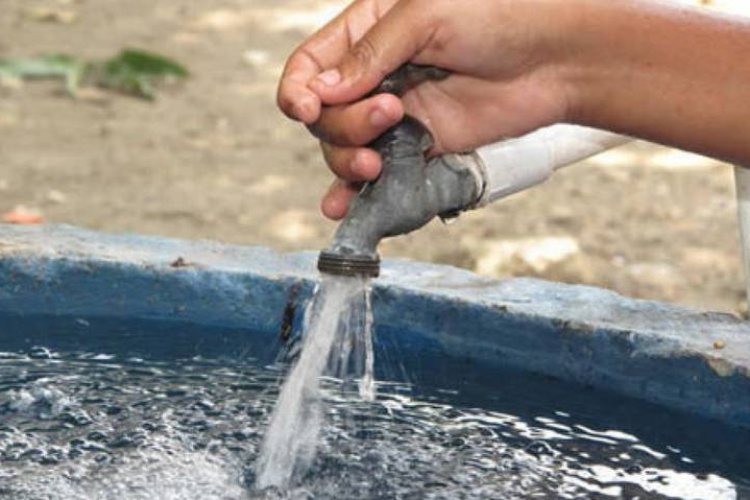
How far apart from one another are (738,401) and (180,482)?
74cm

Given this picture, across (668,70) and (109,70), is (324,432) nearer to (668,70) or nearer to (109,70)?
(668,70)

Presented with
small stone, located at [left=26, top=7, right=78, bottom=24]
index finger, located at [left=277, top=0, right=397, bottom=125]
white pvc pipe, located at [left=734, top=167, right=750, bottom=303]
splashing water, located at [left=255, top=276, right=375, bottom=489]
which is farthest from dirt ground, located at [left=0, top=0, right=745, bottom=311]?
index finger, located at [left=277, top=0, right=397, bottom=125]

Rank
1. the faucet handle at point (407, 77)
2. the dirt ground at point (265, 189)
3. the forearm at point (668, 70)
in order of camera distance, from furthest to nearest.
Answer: the dirt ground at point (265, 189) < the faucet handle at point (407, 77) < the forearm at point (668, 70)

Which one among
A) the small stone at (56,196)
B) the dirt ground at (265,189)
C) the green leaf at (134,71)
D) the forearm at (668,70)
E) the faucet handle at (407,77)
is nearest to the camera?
the forearm at (668,70)

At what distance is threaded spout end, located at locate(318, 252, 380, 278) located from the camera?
1.83 m

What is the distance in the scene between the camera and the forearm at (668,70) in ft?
5.81

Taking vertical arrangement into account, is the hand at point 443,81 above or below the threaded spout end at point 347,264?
above

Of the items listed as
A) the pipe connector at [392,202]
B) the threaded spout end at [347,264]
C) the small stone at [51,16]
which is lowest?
the threaded spout end at [347,264]

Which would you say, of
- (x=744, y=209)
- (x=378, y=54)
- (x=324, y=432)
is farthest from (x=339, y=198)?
(x=744, y=209)

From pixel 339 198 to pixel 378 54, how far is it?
222 mm

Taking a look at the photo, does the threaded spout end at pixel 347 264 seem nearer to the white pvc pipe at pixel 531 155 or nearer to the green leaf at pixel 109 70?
the white pvc pipe at pixel 531 155

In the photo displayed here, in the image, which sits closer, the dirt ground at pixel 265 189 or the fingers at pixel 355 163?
the fingers at pixel 355 163

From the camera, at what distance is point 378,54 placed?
1.82 meters

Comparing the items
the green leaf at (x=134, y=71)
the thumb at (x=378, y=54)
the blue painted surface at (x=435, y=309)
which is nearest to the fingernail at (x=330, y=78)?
the thumb at (x=378, y=54)
